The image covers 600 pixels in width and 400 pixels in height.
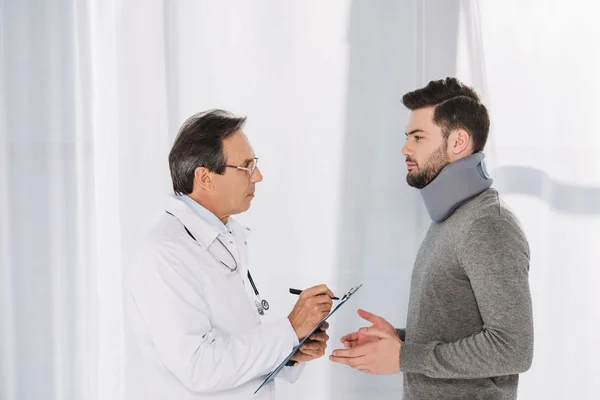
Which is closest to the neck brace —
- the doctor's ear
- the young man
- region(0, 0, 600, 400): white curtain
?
the young man

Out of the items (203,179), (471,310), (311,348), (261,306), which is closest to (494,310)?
(471,310)

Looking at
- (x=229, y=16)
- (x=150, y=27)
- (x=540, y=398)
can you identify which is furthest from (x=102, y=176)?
(x=540, y=398)

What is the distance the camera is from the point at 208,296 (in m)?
1.43

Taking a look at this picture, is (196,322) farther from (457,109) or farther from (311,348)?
(457,109)

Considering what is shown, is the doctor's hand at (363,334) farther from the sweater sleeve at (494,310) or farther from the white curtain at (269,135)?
the white curtain at (269,135)

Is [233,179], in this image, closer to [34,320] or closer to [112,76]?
[112,76]

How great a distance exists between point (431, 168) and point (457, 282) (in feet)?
0.93

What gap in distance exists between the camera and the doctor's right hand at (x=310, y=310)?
4.77 feet

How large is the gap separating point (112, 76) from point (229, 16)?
1.49ft

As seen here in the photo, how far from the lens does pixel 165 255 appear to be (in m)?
1.39

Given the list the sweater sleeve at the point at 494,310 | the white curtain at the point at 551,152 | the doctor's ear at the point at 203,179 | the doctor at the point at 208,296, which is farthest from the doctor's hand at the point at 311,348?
the white curtain at the point at 551,152

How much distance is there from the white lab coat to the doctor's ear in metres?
0.07

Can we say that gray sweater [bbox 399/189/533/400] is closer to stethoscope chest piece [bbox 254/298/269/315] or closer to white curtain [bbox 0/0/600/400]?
stethoscope chest piece [bbox 254/298/269/315]

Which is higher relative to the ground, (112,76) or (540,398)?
(112,76)
